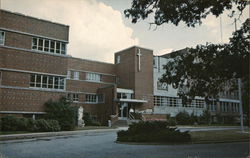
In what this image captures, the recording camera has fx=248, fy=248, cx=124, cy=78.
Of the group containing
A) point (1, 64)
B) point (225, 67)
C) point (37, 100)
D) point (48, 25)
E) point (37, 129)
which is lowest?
point (37, 129)

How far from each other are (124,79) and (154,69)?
6.76 metres

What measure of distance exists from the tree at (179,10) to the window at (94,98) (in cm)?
3178

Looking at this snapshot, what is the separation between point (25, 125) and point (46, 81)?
6.98 metres

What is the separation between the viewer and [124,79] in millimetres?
47906

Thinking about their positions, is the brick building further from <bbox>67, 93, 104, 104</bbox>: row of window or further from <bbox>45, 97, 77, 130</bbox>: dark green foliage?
<bbox>67, 93, 104, 104</bbox>: row of window

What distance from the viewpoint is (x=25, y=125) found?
24.1 metres

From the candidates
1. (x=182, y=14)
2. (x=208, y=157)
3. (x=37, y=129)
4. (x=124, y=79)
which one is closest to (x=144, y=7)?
(x=182, y=14)

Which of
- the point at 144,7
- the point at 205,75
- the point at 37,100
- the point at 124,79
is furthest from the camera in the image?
the point at 124,79

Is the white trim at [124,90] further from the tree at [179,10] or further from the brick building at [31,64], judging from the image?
the tree at [179,10]

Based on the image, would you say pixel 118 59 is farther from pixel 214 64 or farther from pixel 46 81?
pixel 214 64

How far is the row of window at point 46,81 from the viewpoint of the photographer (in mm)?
28844

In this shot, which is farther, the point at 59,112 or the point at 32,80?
the point at 32,80

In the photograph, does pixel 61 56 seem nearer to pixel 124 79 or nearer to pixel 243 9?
pixel 124 79

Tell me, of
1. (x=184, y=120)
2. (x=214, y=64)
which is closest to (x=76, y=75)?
(x=184, y=120)
